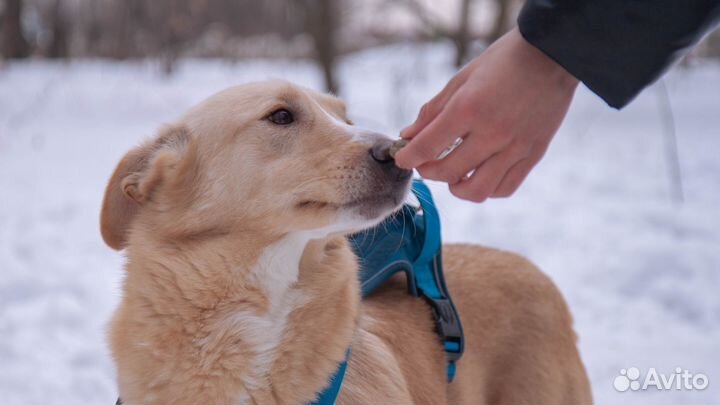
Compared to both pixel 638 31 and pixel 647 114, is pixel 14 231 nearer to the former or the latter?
pixel 638 31

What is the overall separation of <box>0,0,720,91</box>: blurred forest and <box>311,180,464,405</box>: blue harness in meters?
10.5

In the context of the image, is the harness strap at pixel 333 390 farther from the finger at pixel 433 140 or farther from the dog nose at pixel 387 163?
the finger at pixel 433 140

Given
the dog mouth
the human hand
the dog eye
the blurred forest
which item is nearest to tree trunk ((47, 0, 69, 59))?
the blurred forest

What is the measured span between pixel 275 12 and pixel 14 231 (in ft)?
106

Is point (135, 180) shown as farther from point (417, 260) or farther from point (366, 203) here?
point (417, 260)

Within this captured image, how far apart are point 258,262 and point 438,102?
2.94 ft

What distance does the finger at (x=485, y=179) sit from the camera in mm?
1859

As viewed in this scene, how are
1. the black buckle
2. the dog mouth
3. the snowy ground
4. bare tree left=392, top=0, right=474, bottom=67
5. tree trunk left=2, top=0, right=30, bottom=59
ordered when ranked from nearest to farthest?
the dog mouth → the black buckle → the snowy ground → bare tree left=392, top=0, right=474, bottom=67 → tree trunk left=2, top=0, right=30, bottom=59

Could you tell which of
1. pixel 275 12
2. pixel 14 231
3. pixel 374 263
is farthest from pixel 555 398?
pixel 275 12

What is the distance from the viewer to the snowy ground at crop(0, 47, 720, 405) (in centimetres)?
422

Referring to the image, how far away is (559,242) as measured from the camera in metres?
6.36

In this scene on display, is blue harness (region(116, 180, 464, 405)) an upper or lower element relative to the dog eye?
lower

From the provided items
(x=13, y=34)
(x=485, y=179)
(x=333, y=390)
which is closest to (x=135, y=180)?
(x=333, y=390)

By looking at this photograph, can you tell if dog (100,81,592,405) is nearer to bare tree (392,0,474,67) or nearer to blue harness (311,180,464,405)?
blue harness (311,180,464,405)
